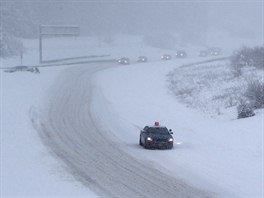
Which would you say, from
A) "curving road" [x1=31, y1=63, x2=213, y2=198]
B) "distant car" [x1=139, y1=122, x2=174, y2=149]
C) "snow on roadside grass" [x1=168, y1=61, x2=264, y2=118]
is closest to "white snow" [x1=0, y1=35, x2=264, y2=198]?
"distant car" [x1=139, y1=122, x2=174, y2=149]

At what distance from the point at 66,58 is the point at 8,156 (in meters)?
77.4

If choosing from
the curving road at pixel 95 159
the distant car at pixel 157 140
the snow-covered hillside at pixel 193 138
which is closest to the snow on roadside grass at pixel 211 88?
the snow-covered hillside at pixel 193 138

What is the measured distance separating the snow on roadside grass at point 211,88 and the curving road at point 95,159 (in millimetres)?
10168

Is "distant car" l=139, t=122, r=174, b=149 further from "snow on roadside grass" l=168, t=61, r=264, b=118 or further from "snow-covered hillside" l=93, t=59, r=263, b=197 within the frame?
"snow on roadside grass" l=168, t=61, r=264, b=118

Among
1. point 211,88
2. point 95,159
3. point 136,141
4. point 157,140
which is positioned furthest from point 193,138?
point 211,88

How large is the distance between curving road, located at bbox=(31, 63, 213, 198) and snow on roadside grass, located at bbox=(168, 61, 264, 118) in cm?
1017

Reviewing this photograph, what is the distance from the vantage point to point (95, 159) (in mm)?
27203

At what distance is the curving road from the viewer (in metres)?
21.3

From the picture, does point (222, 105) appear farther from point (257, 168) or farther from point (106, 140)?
point (257, 168)

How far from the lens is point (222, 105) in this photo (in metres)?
46.0

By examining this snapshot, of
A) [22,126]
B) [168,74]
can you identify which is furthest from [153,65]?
[22,126]

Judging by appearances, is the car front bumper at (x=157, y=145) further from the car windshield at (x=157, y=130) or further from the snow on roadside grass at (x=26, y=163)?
the snow on roadside grass at (x=26, y=163)

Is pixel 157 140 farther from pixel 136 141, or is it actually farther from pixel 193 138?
pixel 193 138

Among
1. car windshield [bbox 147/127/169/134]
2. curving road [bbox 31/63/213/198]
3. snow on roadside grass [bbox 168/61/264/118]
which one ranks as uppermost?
snow on roadside grass [bbox 168/61/264/118]
